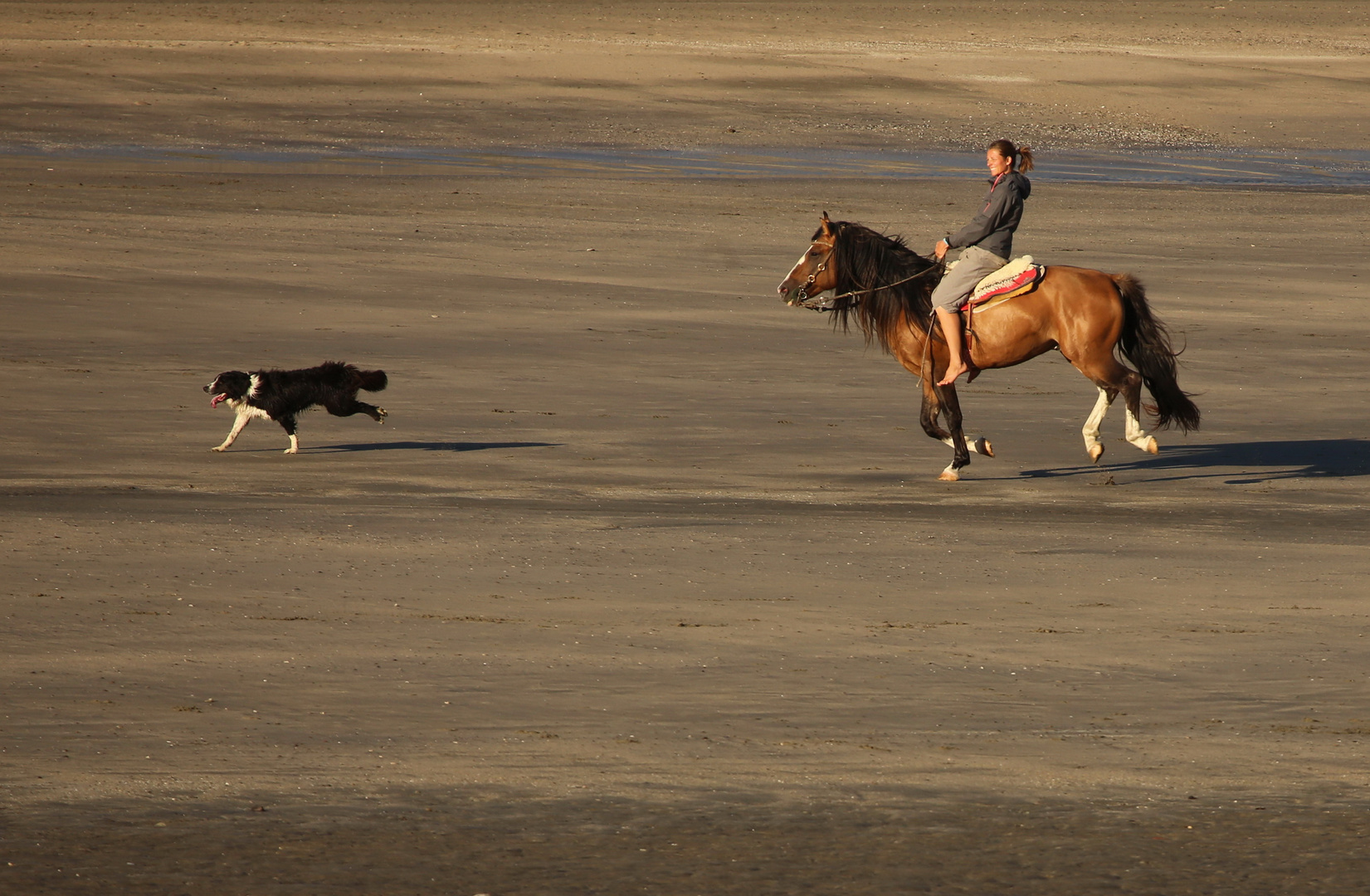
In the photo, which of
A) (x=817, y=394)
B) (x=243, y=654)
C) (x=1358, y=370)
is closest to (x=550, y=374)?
(x=817, y=394)

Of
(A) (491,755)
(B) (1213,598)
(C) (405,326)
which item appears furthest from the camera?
(C) (405,326)

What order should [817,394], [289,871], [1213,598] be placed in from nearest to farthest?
[289,871] < [1213,598] < [817,394]

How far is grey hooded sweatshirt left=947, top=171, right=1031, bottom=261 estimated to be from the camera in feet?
40.7

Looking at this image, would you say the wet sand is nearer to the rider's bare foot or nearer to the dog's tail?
the dog's tail

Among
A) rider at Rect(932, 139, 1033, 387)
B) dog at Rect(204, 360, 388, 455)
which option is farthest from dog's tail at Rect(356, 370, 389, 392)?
rider at Rect(932, 139, 1033, 387)

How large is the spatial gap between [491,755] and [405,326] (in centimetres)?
1149

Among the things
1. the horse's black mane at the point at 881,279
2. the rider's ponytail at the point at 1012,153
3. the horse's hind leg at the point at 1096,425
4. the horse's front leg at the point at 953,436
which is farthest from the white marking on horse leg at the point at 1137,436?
the rider's ponytail at the point at 1012,153

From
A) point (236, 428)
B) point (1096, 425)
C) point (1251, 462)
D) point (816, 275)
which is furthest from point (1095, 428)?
point (236, 428)

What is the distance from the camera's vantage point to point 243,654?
7.91m

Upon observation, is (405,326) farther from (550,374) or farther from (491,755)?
(491,755)

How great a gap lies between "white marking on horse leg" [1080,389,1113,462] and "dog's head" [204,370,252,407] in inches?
216

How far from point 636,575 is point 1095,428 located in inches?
176

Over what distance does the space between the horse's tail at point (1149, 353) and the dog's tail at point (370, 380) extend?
4966 mm

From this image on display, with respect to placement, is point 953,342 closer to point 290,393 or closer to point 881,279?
point 881,279
